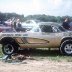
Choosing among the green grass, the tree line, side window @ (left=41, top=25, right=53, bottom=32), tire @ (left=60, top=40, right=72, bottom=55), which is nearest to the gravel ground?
the green grass

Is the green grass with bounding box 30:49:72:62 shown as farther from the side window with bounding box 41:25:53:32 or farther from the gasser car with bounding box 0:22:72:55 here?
the side window with bounding box 41:25:53:32

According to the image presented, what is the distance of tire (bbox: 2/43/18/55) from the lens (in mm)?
13359

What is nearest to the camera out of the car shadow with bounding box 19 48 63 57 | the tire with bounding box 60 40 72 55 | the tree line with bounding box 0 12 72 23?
the tire with bounding box 60 40 72 55

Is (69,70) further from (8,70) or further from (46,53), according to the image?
(46,53)

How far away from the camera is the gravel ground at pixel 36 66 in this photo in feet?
30.8

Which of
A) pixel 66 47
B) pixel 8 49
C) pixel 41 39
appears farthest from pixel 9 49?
pixel 66 47

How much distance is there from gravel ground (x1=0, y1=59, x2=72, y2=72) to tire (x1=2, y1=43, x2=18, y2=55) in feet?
7.29

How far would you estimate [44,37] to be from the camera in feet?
42.5

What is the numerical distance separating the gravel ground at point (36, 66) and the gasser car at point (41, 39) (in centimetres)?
185

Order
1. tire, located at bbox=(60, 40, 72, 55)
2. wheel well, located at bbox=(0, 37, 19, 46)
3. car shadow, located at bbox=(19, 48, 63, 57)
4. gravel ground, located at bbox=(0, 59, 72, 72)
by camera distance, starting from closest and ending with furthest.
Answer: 1. gravel ground, located at bbox=(0, 59, 72, 72)
2. tire, located at bbox=(60, 40, 72, 55)
3. wheel well, located at bbox=(0, 37, 19, 46)
4. car shadow, located at bbox=(19, 48, 63, 57)

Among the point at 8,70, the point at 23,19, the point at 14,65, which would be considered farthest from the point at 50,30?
the point at 23,19

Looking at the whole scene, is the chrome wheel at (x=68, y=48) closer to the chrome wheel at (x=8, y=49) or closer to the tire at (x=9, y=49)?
the tire at (x=9, y=49)

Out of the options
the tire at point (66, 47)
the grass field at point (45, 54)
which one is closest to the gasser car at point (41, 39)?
the tire at point (66, 47)

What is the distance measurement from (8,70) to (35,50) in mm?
5452
